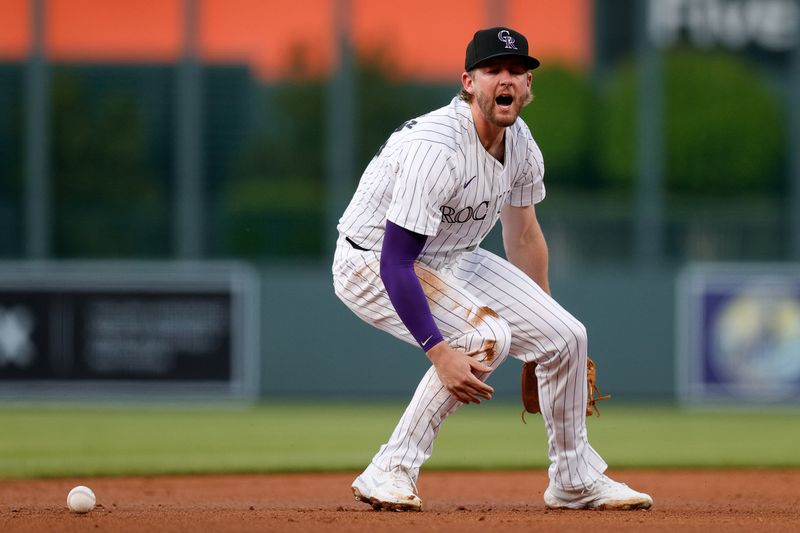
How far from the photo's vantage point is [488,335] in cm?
475

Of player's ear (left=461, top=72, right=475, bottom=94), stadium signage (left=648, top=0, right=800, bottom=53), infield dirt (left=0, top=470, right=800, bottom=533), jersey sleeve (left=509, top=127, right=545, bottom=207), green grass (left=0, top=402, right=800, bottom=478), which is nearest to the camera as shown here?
infield dirt (left=0, top=470, right=800, bottom=533)

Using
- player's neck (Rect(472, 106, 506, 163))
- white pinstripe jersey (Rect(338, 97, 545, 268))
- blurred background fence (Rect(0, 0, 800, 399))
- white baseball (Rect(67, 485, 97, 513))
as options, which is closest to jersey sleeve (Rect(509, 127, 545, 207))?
white pinstripe jersey (Rect(338, 97, 545, 268))

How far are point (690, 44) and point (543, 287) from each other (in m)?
9.25

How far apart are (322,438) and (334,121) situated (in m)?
5.03

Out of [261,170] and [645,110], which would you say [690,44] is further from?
Result: [261,170]

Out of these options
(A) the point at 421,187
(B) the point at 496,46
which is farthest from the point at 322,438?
(B) the point at 496,46

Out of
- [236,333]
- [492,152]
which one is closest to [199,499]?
[492,152]

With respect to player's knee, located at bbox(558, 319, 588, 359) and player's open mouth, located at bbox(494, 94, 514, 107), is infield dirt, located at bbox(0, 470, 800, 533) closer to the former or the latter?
player's knee, located at bbox(558, 319, 588, 359)

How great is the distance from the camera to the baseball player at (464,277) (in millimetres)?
4562

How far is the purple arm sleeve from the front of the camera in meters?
4.52

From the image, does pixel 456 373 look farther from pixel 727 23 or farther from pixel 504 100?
pixel 727 23

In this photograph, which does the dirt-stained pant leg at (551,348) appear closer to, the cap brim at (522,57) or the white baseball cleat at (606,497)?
the white baseball cleat at (606,497)

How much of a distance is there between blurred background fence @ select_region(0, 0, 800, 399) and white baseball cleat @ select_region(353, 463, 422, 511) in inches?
341

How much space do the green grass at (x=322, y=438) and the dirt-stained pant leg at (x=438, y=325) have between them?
2.80 metres
